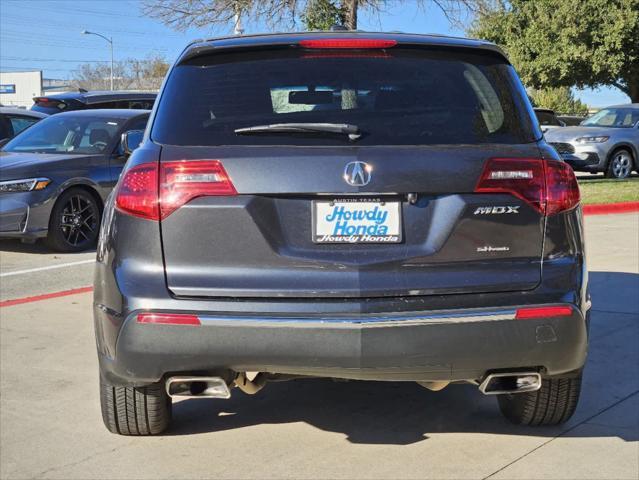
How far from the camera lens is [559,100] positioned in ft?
162

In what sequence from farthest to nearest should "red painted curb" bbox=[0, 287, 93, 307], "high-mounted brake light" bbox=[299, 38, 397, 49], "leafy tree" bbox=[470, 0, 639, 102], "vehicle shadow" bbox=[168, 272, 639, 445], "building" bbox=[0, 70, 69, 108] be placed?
"building" bbox=[0, 70, 69, 108] < "leafy tree" bbox=[470, 0, 639, 102] < "red painted curb" bbox=[0, 287, 93, 307] < "vehicle shadow" bbox=[168, 272, 639, 445] < "high-mounted brake light" bbox=[299, 38, 397, 49]

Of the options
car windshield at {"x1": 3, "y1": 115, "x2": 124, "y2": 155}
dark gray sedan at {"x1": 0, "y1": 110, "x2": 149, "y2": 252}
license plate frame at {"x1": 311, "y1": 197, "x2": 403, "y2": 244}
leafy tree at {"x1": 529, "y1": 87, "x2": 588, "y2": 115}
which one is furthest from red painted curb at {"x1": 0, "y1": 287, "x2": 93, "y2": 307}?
leafy tree at {"x1": 529, "y1": 87, "x2": 588, "y2": 115}

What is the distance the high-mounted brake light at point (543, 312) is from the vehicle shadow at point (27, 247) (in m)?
7.99

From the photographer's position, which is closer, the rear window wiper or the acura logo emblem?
the acura logo emblem

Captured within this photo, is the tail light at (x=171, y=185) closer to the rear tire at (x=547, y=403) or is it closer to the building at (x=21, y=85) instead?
the rear tire at (x=547, y=403)

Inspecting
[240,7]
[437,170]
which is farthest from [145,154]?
[240,7]

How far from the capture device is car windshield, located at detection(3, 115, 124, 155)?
11543mm

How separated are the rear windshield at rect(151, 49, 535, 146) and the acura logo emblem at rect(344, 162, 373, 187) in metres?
0.14

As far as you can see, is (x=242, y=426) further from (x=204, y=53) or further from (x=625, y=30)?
(x=625, y=30)

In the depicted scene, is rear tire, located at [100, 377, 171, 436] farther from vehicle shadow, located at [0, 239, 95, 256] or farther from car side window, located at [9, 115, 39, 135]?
car side window, located at [9, 115, 39, 135]

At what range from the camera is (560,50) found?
38.6 metres

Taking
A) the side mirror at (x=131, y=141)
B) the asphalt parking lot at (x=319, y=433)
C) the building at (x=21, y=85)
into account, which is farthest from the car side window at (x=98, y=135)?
the building at (x=21, y=85)

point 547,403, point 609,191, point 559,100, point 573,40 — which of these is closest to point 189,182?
point 547,403

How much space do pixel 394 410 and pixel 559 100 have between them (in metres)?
46.8
